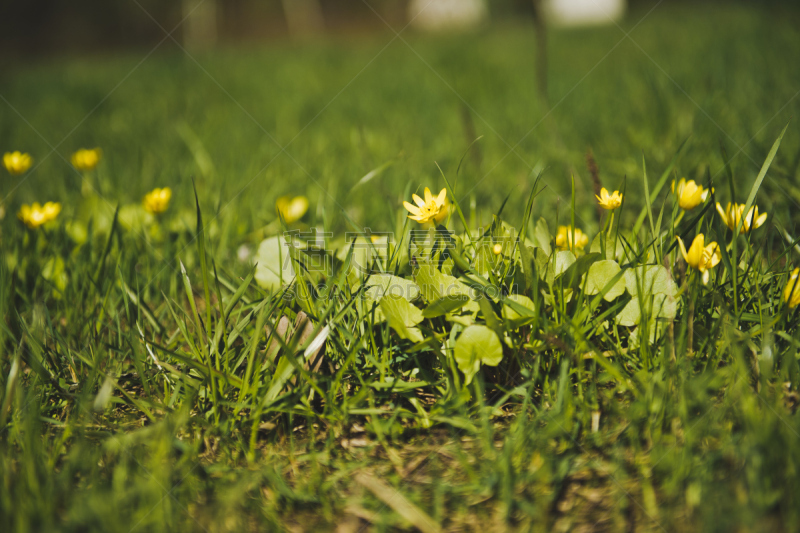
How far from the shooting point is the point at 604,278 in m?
0.96

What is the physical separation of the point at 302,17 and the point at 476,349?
17.8 metres

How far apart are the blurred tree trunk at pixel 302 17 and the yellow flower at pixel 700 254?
1695cm


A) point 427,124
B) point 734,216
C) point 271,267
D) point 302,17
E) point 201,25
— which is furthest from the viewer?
point 302,17

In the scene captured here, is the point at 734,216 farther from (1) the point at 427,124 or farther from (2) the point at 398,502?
(1) the point at 427,124

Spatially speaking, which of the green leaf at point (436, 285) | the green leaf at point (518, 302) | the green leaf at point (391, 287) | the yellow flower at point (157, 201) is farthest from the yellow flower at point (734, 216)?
the yellow flower at point (157, 201)

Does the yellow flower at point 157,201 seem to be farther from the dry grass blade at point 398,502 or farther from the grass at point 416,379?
the dry grass blade at point 398,502

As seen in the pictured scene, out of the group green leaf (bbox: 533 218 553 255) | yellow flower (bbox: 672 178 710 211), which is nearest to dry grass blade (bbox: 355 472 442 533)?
green leaf (bbox: 533 218 553 255)

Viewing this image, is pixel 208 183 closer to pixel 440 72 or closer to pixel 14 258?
pixel 14 258

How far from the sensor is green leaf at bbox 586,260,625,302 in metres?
0.95

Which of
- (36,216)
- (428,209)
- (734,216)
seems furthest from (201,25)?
(734,216)

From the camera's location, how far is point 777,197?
4.60 ft

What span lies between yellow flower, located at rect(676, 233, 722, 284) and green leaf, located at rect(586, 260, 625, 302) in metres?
0.13

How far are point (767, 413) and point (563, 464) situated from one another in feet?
1.07

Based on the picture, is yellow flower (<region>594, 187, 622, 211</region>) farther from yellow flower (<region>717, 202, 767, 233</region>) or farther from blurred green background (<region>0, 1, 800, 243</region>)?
yellow flower (<region>717, 202, 767, 233</region>)
